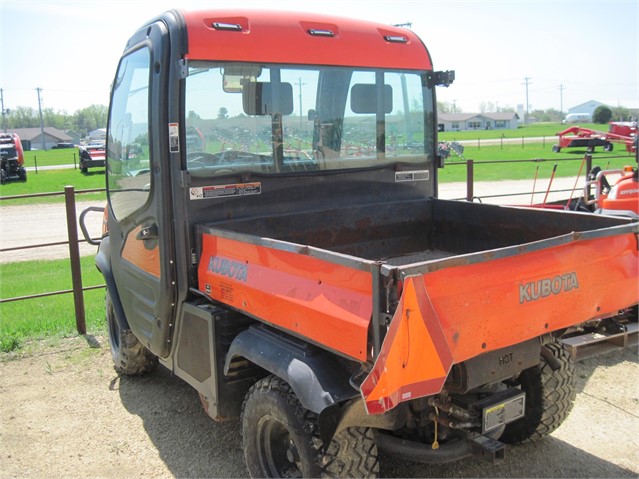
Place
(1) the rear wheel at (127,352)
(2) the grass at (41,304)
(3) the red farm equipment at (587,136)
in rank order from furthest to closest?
1. (3) the red farm equipment at (587,136)
2. (2) the grass at (41,304)
3. (1) the rear wheel at (127,352)

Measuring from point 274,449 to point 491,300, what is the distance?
1.43m

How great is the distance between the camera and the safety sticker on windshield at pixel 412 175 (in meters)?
4.77

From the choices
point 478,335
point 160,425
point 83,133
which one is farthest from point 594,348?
point 83,133

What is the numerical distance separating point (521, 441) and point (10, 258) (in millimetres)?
10172

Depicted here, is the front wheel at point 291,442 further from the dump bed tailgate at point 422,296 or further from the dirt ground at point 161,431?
the dirt ground at point 161,431

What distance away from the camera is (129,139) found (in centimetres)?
446

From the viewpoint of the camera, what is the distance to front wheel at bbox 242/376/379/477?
9.80 feet

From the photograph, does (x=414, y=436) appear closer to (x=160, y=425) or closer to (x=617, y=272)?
(x=617, y=272)

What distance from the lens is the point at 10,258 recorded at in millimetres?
11539

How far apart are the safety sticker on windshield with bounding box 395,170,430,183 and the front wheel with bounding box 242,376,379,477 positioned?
6.70 feet

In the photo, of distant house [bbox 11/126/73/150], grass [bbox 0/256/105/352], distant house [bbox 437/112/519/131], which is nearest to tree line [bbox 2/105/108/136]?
distant house [bbox 11/126/73/150]

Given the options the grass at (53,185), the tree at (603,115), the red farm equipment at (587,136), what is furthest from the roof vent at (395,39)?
the tree at (603,115)

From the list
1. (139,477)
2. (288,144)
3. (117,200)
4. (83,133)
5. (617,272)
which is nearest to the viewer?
(617,272)

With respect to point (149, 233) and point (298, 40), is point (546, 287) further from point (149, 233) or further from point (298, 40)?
point (149, 233)
